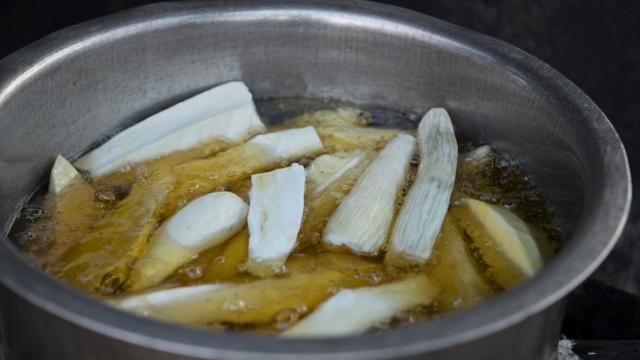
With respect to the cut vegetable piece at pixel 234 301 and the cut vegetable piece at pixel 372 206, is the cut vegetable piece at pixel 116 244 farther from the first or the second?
the cut vegetable piece at pixel 372 206

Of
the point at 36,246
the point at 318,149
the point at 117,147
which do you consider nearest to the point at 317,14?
the point at 318,149

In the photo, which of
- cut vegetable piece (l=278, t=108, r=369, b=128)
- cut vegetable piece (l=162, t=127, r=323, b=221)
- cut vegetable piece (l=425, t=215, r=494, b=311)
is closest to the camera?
cut vegetable piece (l=425, t=215, r=494, b=311)

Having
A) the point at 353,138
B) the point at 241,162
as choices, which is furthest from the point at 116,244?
the point at 353,138

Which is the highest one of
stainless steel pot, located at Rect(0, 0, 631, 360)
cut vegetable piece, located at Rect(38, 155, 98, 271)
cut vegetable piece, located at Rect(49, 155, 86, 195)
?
stainless steel pot, located at Rect(0, 0, 631, 360)

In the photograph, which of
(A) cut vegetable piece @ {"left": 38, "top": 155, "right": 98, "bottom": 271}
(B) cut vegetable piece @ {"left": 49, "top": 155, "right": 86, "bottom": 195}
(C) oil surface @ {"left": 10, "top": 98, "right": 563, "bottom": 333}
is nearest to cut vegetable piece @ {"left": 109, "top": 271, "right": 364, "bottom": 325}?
(C) oil surface @ {"left": 10, "top": 98, "right": 563, "bottom": 333}

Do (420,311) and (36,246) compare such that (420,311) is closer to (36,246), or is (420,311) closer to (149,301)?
(149,301)

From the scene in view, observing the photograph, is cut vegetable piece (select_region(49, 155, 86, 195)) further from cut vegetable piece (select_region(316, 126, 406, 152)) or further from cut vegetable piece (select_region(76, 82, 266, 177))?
cut vegetable piece (select_region(316, 126, 406, 152))

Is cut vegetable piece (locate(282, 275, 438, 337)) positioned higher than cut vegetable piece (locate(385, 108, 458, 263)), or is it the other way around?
cut vegetable piece (locate(385, 108, 458, 263))
